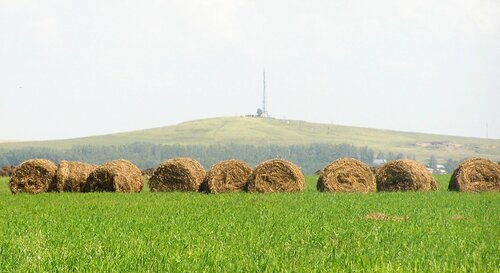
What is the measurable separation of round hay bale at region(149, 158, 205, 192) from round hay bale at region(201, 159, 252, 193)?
66 cm

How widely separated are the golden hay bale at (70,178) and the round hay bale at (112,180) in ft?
0.81

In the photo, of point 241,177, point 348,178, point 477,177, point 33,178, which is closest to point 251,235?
point 241,177

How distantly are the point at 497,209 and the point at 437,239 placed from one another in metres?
6.98

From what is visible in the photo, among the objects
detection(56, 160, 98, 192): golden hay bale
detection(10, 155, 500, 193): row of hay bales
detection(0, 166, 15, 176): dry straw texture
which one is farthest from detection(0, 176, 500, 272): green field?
detection(0, 166, 15, 176): dry straw texture

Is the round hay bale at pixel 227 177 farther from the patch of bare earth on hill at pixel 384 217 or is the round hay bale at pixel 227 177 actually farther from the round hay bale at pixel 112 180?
the patch of bare earth on hill at pixel 384 217

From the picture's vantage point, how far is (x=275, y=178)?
25.4 m

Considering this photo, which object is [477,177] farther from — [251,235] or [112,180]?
[251,235]

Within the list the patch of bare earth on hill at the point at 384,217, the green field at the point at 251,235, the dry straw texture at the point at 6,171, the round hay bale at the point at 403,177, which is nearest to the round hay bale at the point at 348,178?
the round hay bale at the point at 403,177

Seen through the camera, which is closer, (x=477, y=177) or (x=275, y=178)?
(x=275, y=178)

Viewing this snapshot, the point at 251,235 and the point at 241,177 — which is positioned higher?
the point at 241,177

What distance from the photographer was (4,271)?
948cm

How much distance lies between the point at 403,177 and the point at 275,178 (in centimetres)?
458

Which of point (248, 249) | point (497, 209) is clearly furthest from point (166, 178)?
point (248, 249)

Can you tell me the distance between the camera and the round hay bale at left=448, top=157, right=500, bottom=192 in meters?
26.2
